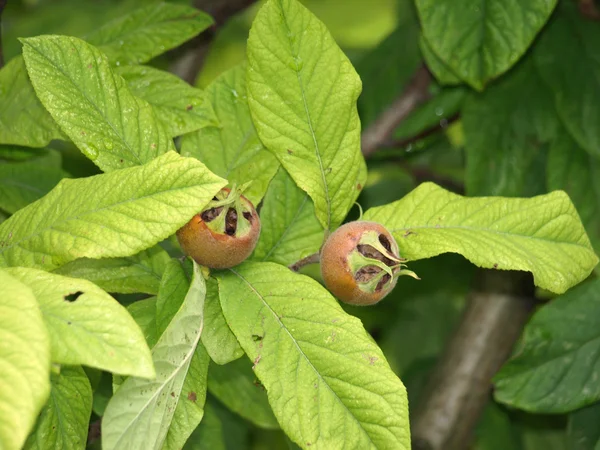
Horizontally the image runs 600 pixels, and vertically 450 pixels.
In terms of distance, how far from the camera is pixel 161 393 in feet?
3.92

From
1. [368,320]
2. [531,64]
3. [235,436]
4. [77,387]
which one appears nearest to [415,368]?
[368,320]

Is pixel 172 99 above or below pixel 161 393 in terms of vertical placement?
above

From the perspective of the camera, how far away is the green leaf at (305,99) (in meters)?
1.36

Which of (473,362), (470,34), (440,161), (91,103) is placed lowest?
(473,362)

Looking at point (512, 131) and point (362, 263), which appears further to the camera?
point (512, 131)

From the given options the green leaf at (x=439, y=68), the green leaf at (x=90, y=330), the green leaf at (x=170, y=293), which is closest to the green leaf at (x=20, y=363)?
the green leaf at (x=90, y=330)

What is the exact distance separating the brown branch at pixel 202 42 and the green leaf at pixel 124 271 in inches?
46.8

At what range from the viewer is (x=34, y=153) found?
1732mm

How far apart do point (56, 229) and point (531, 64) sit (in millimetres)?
1608

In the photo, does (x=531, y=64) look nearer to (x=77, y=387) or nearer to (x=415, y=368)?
(x=415, y=368)

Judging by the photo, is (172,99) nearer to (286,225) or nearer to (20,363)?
(286,225)

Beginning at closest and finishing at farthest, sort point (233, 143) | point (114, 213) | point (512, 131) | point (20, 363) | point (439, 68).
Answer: point (20, 363)
point (114, 213)
point (233, 143)
point (439, 68)
point (512, 131)

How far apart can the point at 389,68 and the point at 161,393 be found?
5.58 feet

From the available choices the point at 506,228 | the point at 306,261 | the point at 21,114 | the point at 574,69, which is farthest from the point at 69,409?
the point at 574,69
